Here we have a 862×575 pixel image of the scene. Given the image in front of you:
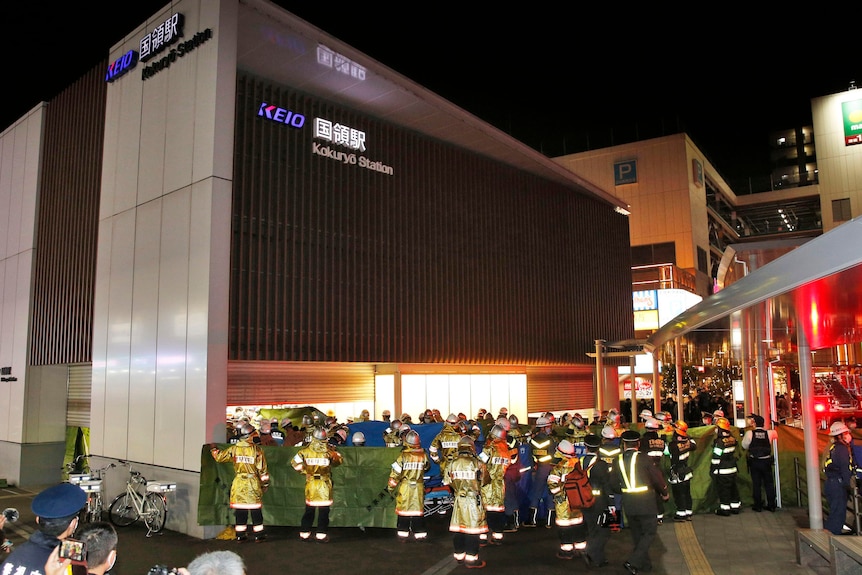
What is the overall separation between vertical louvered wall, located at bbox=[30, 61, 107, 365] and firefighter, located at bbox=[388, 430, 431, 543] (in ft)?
32.9

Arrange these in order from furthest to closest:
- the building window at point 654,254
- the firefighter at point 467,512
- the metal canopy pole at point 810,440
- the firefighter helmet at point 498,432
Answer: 1. the building window at point 654,254
2. the firefighter helmet at point 498,432
3. the metal canopy pole at point 810,440
4. the firefighter at point 467,512

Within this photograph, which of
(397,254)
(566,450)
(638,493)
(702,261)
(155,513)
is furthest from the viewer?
(702,261)

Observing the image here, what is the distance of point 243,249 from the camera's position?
14852 millimetres

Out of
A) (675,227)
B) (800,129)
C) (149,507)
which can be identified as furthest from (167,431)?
(800,129)

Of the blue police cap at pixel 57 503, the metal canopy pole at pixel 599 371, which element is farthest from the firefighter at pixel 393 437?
the metal canopy pole at pixel 599 371

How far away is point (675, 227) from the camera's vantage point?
45.3m

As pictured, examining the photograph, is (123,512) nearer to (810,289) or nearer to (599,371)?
(810,289)

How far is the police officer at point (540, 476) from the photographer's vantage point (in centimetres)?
1111

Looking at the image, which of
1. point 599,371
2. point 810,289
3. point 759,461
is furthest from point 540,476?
point 599,371

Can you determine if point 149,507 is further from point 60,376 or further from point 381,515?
point 60,376

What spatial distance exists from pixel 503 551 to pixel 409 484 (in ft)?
5.82

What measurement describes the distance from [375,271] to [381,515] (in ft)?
26.7

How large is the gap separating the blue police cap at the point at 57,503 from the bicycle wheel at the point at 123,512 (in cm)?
944

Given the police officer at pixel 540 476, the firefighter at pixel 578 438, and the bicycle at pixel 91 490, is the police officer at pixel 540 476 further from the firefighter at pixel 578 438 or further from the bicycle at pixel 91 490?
the bicycle at pixel 91 490
